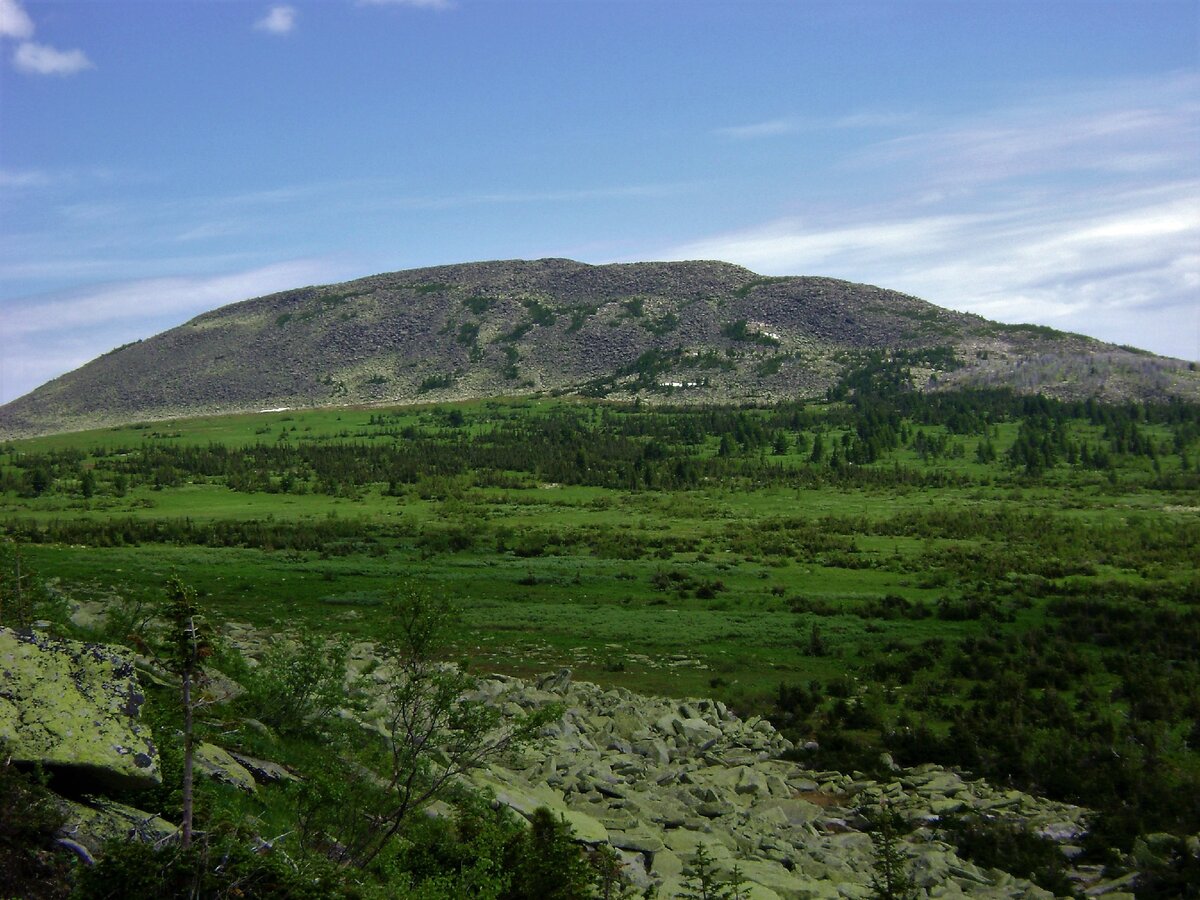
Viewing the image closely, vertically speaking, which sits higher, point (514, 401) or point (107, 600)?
point (514, 401)

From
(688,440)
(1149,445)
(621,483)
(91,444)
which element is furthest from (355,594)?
(91,444)

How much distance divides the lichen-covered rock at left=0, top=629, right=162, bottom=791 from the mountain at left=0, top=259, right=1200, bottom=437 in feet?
454

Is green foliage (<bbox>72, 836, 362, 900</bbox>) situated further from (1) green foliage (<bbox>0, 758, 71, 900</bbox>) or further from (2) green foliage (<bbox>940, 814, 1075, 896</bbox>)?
(2) green foliage (<bbox>940, 814, 1075, 896</bbox>)

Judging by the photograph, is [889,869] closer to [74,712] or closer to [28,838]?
[74,712]

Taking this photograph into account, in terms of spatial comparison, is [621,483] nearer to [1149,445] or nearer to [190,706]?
[1149,445]

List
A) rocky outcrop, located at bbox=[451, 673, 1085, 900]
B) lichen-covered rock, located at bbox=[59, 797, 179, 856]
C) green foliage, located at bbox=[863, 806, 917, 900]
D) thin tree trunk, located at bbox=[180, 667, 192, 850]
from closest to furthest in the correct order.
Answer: thin tree trunk, located at bbox=[180, 667, 192, 850]
lichen-covered rock, located at bbox=[59, 797, 179, 856]
green foliage, located at bbox=[863, 806, 917, 900]
rocky outcrop, located at bbox=[451, 673, 1085, 900]

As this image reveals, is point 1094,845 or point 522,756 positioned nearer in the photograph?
point 1094,845

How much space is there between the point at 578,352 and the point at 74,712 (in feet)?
541

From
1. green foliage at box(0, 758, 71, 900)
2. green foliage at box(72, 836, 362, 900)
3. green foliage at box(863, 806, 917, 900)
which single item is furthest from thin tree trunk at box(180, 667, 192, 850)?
green foliage at box(863, 806, 917, 900)

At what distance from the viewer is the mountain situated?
15038cm

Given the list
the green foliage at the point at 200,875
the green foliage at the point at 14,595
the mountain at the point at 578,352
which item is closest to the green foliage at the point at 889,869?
the green foliage at the point at 200,875

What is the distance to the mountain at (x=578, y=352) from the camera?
150375mm

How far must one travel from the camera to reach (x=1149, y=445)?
303 feet

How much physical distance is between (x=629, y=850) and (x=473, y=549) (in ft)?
127
